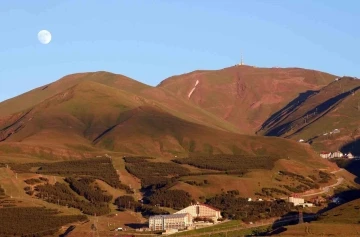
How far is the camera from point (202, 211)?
142750mm

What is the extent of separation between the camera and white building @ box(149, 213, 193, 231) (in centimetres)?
13304

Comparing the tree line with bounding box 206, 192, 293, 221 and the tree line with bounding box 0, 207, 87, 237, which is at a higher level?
the tree line with bounding box 206, 192, 293, 221

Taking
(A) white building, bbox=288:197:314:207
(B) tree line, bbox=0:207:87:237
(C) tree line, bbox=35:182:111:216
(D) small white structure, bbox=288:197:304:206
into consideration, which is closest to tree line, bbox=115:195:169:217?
(C) tree line, bbox=35:182:111:216

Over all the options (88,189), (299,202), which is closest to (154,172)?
(88,189)

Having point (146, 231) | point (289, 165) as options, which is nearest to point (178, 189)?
point (146, 231)

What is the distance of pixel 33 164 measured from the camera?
191 metres

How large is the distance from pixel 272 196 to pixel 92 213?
36477mm

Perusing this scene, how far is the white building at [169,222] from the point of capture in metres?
133

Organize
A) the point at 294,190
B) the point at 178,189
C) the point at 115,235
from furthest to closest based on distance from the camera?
the point at 294,190
the point at 178,189
the point at 115,235

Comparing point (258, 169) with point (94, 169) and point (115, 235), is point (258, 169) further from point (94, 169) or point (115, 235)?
point (115, 235)

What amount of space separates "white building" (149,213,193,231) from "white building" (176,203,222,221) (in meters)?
4.90

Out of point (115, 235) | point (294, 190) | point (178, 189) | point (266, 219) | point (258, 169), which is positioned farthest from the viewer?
point (258, 169)

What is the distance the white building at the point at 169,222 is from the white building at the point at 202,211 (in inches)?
193

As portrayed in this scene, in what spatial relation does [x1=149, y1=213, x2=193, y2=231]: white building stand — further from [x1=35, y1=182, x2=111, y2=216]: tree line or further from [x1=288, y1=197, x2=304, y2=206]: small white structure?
[x1=288, y1=197, x2=304, y2=206]: small white structure
